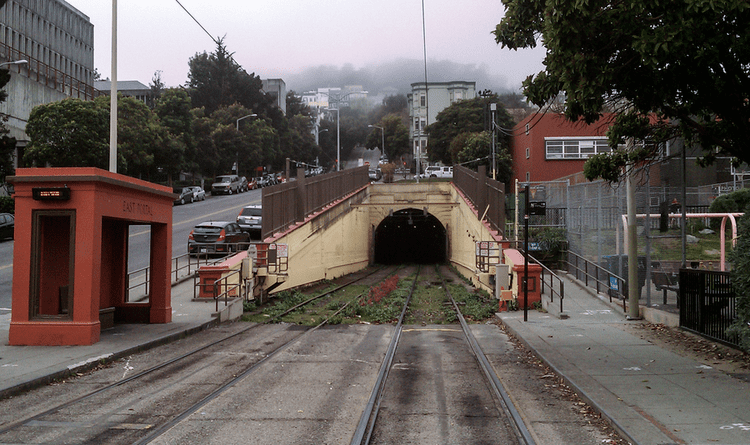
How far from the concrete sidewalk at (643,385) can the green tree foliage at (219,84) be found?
77434 millimetres

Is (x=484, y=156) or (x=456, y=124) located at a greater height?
(x=456, y=124)

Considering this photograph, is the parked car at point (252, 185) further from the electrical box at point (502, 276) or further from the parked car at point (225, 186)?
the electrical box at point (502, 276)

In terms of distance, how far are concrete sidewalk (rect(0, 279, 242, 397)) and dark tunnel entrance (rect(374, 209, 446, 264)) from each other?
109 feet

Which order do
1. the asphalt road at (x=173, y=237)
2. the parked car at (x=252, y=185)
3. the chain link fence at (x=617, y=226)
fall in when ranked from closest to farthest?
the chain link fence at (x=617, y=226) → the asphalt road at (x=173, y=237) → the parked car at (x=252, y=185)

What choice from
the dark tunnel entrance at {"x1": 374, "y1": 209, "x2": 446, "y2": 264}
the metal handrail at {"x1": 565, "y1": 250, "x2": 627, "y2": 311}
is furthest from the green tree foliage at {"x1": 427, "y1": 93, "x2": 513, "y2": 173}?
the metal handrail at {"x1": 565, "y1": 250, "x2": 627, "y2": 311}

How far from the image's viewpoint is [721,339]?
11.0 metres

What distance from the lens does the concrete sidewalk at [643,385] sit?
21.2ft

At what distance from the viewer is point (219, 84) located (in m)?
86.7

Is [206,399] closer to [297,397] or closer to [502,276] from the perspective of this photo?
[297,397]

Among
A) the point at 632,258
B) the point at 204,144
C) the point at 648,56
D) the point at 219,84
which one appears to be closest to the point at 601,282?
the point at 632,258

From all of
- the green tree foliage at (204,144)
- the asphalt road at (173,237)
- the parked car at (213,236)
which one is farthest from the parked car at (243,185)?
the parked car at (213,236)

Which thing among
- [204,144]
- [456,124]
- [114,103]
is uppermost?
[456,124]

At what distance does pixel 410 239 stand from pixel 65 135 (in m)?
28.1

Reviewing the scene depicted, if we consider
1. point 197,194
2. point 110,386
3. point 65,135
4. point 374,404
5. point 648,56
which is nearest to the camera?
point 374,404
